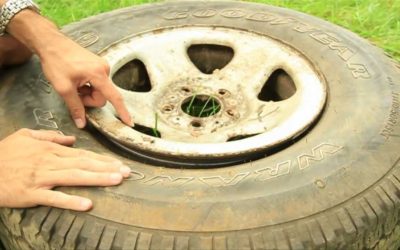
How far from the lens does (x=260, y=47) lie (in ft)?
7.43

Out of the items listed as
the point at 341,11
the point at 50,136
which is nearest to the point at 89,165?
the point at 50,136

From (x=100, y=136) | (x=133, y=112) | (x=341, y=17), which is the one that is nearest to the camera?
(x=100, y=136)

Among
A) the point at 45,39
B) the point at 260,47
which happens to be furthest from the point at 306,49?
the point at 45,39

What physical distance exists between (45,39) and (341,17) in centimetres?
186

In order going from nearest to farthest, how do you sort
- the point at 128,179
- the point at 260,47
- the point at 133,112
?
the point at 128,179 < the point at 133,112 < the point at 260,47

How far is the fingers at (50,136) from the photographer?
1729 millimetres

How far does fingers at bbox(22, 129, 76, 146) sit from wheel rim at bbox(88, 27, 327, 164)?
0.13 metres

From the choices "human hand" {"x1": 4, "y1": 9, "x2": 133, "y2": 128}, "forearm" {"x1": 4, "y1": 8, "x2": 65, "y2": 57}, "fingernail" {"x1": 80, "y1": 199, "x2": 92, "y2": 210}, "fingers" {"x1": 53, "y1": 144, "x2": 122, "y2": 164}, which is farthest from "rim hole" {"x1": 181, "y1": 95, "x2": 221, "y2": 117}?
"fingernail" {"x1": 80, "y1": 199, "x2": 92, "y2": 210}

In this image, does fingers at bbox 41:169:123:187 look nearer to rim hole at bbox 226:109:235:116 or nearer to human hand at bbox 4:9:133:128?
human hand at bbox 4:9:133:128

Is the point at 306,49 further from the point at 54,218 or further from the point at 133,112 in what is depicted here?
the point at 54,218

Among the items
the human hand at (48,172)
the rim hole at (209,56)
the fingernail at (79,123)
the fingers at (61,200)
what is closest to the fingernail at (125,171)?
the human hand at (48,172)

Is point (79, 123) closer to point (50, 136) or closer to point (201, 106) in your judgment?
point (50, 136)

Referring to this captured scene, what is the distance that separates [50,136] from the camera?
174 cm

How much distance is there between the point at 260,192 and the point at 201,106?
0.81 metres
